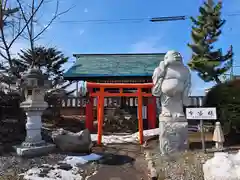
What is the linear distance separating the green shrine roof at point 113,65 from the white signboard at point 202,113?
246 inches

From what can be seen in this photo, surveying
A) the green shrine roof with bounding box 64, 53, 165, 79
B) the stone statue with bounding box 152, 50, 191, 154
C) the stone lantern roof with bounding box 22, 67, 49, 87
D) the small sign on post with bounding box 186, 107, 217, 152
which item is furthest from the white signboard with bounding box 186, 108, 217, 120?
the green shrine roof with bounding box 64, 53, 165, 79

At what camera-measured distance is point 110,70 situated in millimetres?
12867

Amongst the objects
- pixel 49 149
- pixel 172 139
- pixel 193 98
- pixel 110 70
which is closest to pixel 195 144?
pixel 172 139

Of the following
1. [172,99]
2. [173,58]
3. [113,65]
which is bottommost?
[172,99]

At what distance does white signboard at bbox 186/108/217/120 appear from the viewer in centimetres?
568

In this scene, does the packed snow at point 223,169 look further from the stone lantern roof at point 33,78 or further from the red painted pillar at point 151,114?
the red painted pillar at point 151,114

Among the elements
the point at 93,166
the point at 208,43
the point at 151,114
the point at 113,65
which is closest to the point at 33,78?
the point at 93,166

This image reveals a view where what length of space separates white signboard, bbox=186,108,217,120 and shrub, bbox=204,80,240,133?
145 centimetres

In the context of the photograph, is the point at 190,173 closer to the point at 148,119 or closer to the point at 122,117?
the point at 148,119

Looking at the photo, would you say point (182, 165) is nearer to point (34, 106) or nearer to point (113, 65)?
point (34, 106)

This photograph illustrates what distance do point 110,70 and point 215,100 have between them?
6.79 metres

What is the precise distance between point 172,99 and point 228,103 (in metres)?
2.19

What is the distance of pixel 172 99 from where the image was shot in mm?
6434

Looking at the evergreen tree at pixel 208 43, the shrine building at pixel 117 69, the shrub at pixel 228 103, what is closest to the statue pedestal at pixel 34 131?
the shrine building at pixel 117 69
